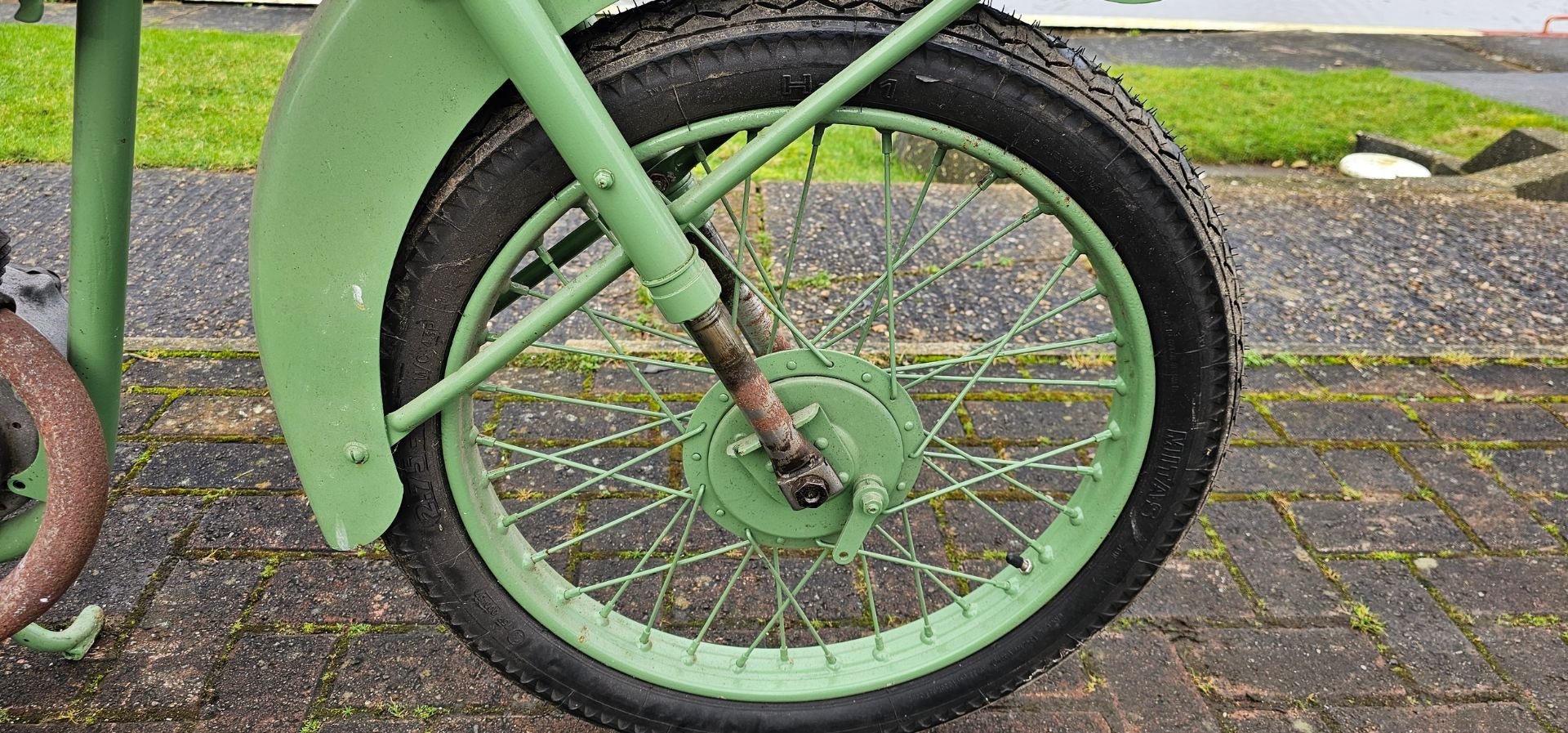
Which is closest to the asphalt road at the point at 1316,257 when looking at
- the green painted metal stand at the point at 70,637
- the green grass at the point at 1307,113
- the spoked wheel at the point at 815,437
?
the green grass at the point at 1307,113

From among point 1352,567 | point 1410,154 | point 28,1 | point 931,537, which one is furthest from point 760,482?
point 1410,154

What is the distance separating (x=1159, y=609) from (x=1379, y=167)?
4.03 meters

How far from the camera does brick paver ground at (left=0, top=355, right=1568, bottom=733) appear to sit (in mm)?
1845

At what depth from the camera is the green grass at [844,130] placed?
4371mm

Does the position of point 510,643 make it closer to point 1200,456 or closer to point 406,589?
point 406,589

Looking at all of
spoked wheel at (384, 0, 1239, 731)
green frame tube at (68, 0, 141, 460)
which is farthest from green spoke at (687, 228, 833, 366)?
green frame tube at (68, 0, 141, 460)

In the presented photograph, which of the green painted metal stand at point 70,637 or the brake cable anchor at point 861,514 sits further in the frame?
the green painted metal stand at point 70,637

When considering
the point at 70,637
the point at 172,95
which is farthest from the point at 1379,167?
the point at 172,95

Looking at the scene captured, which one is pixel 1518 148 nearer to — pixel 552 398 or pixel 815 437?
pixel 815 437

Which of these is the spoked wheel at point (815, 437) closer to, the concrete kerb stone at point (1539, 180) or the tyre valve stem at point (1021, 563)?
the tyre valve stem at point (1021, 563)

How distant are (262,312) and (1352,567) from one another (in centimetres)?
211

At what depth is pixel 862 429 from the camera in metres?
1.53

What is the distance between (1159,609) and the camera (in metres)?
2.10

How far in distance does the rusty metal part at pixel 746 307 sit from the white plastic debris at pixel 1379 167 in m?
4.45
